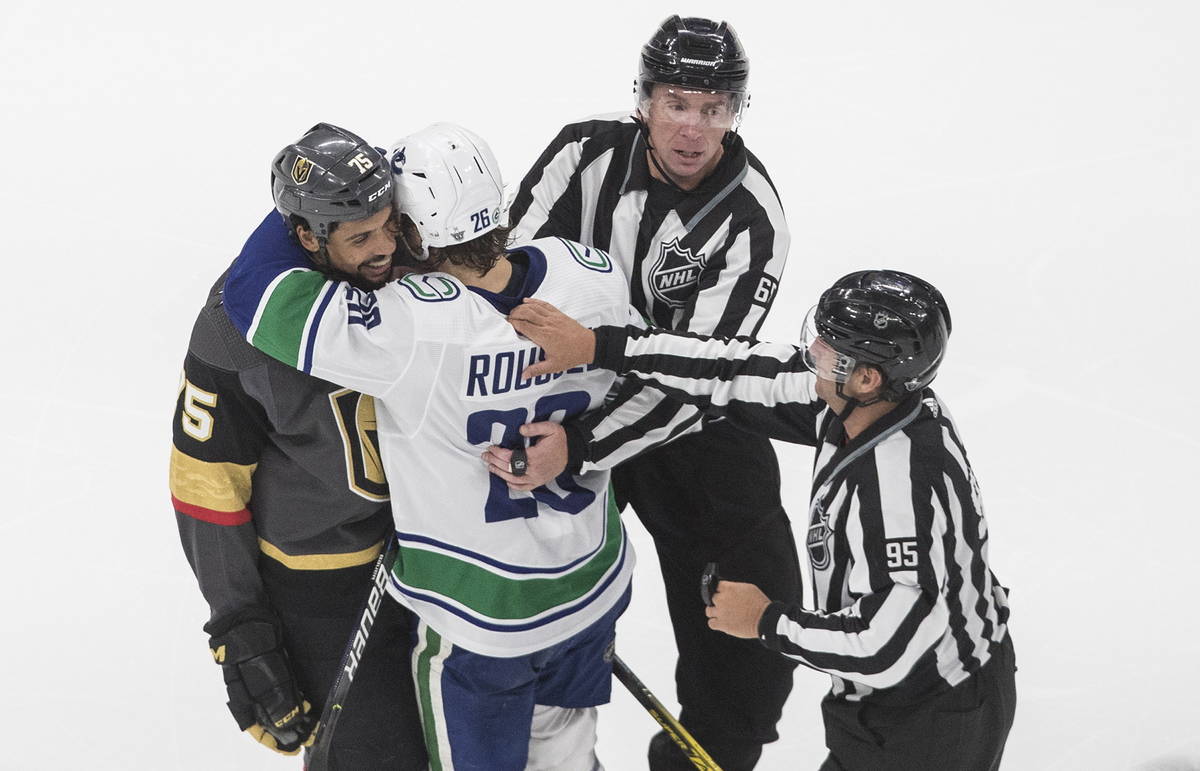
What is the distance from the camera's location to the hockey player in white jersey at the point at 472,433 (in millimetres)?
1973

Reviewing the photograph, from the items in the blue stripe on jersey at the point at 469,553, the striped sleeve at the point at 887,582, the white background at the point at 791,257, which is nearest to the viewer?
the striped sleeve at the point at 887,582

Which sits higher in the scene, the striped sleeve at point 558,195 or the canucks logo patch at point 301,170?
the canucks logo patch at point 301,170

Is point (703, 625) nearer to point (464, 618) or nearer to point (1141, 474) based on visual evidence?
point (464, 618)

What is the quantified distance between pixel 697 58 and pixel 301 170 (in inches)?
33.5

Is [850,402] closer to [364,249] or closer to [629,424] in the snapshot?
[629,424]

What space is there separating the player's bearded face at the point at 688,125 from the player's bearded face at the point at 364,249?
0.67 m

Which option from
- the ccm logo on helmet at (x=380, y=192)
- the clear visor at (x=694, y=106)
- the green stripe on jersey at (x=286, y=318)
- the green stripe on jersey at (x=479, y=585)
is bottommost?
the green stripe on jersey at (x=479, y=585)

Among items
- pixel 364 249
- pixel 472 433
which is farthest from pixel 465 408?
pixel 364 249

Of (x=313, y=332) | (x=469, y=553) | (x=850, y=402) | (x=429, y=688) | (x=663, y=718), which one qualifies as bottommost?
(x=663, y=718)

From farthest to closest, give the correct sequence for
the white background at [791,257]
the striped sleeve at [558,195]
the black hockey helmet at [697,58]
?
the white background at [791,257] → the striped sleeve at [558,195] → the black hockey helmet at [697,58]

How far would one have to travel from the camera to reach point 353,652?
2303mm

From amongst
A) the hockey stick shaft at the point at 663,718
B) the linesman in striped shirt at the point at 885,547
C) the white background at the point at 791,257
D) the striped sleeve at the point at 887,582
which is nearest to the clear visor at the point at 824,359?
the linesman in striped shirt at the point at 885,547

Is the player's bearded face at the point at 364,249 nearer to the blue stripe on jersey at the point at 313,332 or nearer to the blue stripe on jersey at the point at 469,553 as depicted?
the blue stripe on jersey at the point at 313,332

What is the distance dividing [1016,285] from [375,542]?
10.5 ft
